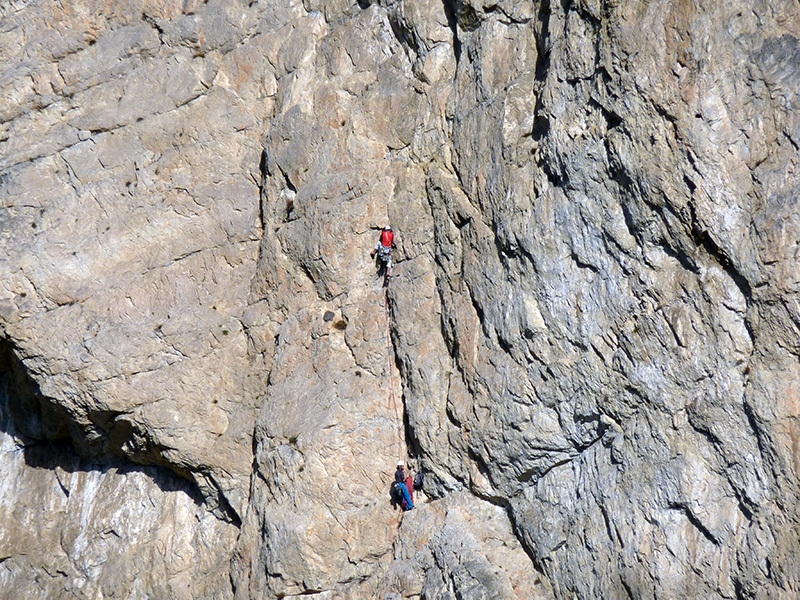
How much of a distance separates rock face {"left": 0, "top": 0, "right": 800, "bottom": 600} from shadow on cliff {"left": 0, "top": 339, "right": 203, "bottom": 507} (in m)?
0.13

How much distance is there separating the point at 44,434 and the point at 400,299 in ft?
43.9

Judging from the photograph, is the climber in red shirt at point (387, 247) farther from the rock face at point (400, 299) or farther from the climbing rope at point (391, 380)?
the climbing rope at point (391, 380)

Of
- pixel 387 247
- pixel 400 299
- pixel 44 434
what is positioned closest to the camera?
pixel 400 299

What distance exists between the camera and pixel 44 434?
2975 cm

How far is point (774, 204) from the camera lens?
18.7m

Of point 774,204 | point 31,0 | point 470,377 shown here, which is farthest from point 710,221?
point 31,0

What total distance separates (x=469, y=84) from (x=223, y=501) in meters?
14.1

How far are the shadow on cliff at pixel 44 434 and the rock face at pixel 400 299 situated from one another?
0.42ft

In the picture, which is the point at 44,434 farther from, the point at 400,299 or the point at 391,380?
the point at 400,299

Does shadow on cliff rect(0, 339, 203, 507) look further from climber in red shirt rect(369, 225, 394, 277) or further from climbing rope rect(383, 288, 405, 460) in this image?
climber in red shirt rect(369, 225, 394, 277)

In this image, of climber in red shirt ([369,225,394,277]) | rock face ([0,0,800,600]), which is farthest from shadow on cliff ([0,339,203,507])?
climber in red shirt ([369,225,394,277])

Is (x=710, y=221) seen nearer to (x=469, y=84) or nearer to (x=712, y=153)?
(x=712, y=153)

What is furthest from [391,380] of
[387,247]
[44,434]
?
[44,434]

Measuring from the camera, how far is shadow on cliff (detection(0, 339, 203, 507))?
2809cm
